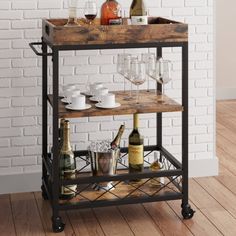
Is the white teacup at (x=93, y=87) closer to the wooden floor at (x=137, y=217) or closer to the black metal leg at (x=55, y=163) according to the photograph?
the black metal leg at (x=55, y=163)

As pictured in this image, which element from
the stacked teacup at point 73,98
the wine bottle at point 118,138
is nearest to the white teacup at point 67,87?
the stacked teacup at point 73,98

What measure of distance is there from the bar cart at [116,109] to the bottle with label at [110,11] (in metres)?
0.19

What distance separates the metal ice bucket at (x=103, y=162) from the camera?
3762mm

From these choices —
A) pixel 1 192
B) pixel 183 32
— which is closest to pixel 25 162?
pixel 1 192

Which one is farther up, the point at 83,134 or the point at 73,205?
the point at 83,134

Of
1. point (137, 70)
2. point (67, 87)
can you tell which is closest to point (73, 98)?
point (67, 87)

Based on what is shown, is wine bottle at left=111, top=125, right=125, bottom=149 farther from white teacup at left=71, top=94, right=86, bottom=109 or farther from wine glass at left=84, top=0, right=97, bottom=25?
wine glass at left=84, top=0, right=97, bottom=25

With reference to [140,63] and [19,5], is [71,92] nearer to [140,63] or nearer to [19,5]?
[140,63]

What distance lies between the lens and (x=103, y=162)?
12.3ft

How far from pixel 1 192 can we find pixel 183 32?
5.06 feet

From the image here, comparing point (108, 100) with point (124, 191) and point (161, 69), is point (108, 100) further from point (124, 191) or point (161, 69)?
point (124, 191)

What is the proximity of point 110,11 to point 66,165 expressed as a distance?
90 cm

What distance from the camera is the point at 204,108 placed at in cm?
446

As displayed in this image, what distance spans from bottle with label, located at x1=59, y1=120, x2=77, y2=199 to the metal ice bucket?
0.12 m
